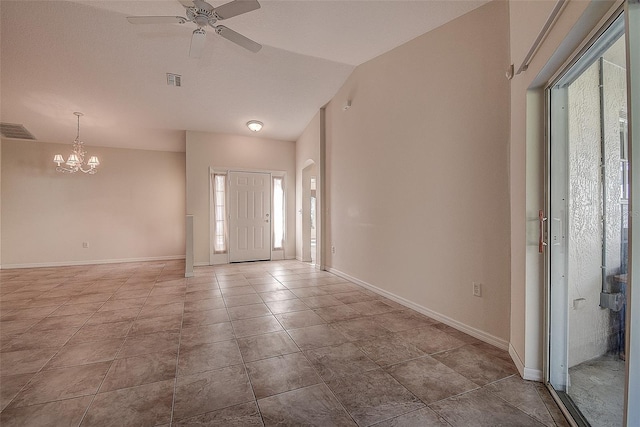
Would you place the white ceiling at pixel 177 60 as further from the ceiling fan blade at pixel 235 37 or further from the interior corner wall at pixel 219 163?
the interior corner wall at pixel 219 163

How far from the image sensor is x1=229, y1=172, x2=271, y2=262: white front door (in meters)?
6.27

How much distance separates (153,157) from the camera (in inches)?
273

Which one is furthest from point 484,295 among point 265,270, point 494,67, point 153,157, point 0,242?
point 0,242

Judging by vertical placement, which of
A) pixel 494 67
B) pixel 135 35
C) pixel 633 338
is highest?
pixel 135 35

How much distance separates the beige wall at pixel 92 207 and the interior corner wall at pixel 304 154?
3.18 metres

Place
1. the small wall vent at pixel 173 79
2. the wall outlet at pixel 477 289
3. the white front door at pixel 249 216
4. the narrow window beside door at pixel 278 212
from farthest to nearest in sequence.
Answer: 1. the narrow window beside door at pixel 278 212
2. the white front door at pixel 249 216
3. the small wall vent at pixel 173 79
4. the wall outlet at pixel 477 289

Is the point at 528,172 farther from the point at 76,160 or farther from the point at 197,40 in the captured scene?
the point at 76,160

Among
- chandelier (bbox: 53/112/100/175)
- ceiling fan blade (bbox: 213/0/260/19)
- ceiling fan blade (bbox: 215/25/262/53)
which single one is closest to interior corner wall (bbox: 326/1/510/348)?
ceiling fan blade (bbox: 215/25/262/53)

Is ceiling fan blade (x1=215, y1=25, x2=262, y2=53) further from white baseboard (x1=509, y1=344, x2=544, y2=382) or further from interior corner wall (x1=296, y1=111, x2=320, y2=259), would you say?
white baseboard (x1=509, y1=344, x2=544, y2=382)

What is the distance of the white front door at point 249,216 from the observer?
627 cm

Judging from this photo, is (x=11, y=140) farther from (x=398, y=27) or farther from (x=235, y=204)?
(x=398, y=27)

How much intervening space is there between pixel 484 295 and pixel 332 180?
312 cm

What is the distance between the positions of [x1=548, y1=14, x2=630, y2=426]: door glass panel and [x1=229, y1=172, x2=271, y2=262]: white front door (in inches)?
222

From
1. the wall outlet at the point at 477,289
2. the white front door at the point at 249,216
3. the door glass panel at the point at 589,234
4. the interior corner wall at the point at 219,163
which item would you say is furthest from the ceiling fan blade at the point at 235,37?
the white front door at the point at 249,216
